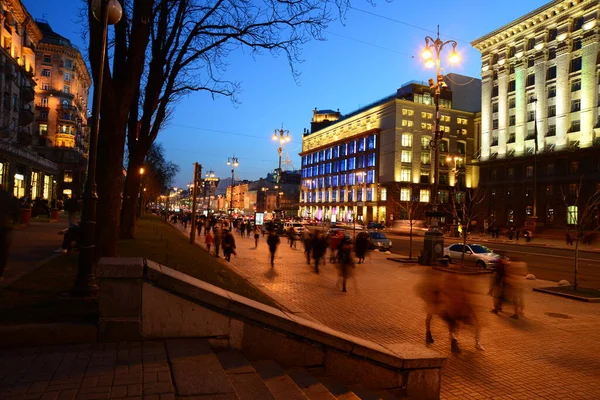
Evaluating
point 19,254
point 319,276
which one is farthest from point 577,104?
point 19,254

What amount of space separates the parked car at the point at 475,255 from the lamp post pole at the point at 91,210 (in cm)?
1765

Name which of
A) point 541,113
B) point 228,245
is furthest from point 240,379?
point 541,113

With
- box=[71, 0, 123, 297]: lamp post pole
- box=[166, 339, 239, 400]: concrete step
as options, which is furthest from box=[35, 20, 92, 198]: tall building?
box=[166, 339, 239, 400]: concrete step

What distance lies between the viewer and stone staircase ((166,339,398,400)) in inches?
150

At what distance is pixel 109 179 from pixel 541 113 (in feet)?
218

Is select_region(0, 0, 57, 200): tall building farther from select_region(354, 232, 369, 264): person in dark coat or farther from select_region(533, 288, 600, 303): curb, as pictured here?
select_region(533, 288, 600, 303): curb

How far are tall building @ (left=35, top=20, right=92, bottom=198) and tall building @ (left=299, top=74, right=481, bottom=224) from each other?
5093 cm

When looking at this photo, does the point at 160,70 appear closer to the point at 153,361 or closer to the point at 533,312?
the point at 153,361

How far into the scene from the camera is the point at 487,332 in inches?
358

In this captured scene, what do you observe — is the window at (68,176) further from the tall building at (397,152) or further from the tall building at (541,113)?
the tall building at (541,113)

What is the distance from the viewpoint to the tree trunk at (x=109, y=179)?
932cm

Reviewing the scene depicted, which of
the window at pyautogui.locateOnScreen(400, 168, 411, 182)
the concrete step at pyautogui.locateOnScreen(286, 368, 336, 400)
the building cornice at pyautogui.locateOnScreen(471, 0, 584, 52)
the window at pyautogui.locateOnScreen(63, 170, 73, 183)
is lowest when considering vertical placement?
the concrete step at pyautogui.locateOnScreen(286, 368, 336, 400)

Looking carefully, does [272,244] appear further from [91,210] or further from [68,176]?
[68,176]

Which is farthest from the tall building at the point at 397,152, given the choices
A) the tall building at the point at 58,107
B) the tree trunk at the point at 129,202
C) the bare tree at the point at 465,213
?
the tree trunk at the point at 129,202
